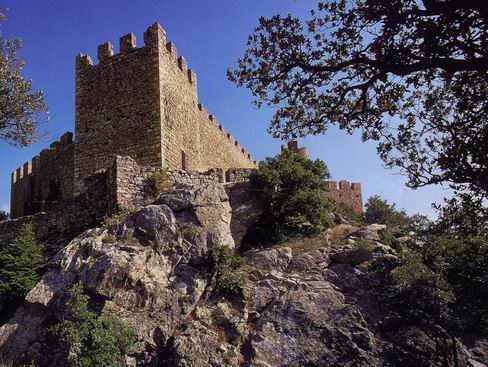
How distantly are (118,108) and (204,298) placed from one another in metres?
10.2

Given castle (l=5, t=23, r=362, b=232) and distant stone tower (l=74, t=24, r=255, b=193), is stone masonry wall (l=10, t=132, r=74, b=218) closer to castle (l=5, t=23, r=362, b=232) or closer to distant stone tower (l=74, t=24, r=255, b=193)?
castle (l=5, t=23, r=362, b=232)

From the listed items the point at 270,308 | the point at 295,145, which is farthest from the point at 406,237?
the point at 295,145

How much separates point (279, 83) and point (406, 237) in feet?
34.6

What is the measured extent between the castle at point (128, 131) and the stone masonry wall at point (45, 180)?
0.82ft

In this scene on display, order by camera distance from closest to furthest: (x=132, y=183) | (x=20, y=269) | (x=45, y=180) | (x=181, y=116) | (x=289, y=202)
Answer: (x=20, y=269) < (x=132, y=183) < (x=289, y=202) < (x=181, y=116) < (x=45, y=180)

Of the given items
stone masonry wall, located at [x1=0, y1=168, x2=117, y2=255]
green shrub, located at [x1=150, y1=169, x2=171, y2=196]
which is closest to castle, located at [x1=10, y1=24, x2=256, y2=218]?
stone masonry wall, located at [x1=0, y1=168, x2=117, y2=255]

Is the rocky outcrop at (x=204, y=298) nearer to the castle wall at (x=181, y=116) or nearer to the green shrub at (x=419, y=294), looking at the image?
the green shrub at (x=419, y=294)

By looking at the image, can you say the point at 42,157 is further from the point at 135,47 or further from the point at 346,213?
the point at 346,213

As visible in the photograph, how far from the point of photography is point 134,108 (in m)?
20.5

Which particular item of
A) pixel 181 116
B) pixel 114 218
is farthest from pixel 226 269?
pixel 181 116

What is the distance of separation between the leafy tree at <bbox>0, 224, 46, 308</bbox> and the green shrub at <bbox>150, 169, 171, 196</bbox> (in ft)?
14.0

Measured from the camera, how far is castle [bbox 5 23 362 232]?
1789 centimetres

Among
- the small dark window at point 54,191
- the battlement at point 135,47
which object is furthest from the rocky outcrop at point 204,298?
the small dark window at point 54,191

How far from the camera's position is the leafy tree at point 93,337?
11.2 meters
